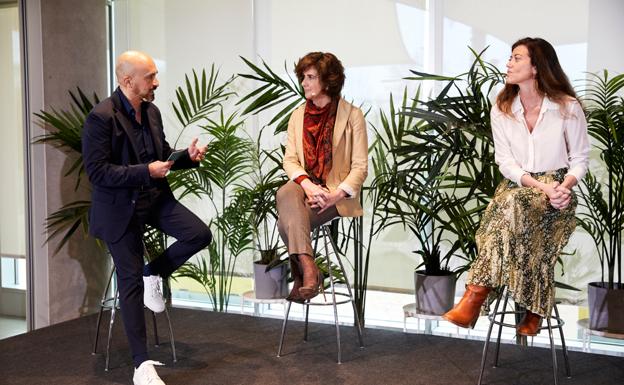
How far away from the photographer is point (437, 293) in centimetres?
409

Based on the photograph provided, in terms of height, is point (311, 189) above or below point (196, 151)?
below

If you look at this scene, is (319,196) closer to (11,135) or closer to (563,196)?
(563,196)

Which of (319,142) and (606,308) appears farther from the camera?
(606,308)

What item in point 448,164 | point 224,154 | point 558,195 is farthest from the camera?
point 224,154

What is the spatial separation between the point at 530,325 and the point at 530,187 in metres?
0.62

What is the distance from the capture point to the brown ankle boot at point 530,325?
3027 mm

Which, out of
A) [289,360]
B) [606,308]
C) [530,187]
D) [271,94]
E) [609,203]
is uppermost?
[271,94]

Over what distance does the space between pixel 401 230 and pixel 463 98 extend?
4.29 ft

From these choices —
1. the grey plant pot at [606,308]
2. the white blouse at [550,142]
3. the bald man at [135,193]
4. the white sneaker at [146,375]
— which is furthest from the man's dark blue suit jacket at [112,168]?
the grey plant pot at [606,308]

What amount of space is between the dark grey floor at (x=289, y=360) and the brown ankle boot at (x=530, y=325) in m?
0.27

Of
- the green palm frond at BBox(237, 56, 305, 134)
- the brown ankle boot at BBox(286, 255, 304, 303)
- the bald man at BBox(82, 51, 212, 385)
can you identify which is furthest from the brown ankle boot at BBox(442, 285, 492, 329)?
the green palm frond at BBox(237, 56, 305, 134)

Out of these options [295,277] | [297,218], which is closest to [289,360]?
[295,277]

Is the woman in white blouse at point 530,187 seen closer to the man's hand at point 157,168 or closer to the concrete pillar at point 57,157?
the man's hand at point 157,168

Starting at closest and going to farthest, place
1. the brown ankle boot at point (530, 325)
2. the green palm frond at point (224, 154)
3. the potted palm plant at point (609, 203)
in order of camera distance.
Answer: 1. the brown ankle boot at point (530, 325)
2. the potted palm plant at point (609, 203)
3. the green palm frond at point (224, 154)
